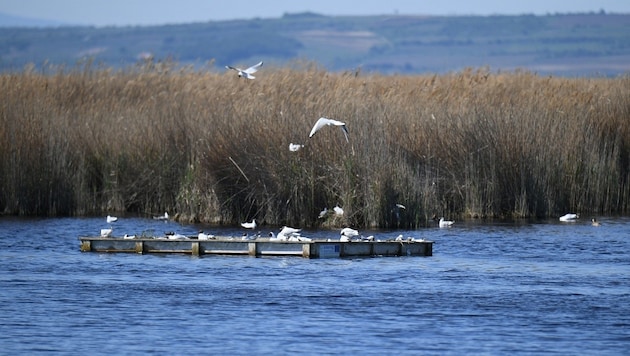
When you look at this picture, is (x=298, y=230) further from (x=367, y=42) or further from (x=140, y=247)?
(x=367, y=42)

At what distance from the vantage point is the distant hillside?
516 feet

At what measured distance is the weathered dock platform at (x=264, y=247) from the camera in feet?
62.8

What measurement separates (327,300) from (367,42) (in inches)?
6601

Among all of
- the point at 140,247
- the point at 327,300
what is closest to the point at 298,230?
the point at 140,247

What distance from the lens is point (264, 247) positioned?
63.7 ft

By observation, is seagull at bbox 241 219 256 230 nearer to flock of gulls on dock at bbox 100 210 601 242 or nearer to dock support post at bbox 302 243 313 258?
flock of gulls on dock at bbox 100 210 601 242

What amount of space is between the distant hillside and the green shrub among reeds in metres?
120

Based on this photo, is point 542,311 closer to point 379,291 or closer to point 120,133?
point 379,291

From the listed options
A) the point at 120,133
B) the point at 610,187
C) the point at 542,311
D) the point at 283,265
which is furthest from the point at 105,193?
the point at 542,311

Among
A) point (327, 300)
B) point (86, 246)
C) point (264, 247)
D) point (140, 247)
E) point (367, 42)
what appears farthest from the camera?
point (367, 42)

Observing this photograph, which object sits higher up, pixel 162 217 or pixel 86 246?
pixel 162 217

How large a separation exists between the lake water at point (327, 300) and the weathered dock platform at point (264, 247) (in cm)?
17

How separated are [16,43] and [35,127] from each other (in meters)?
153

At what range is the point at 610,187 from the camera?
25891 mm
